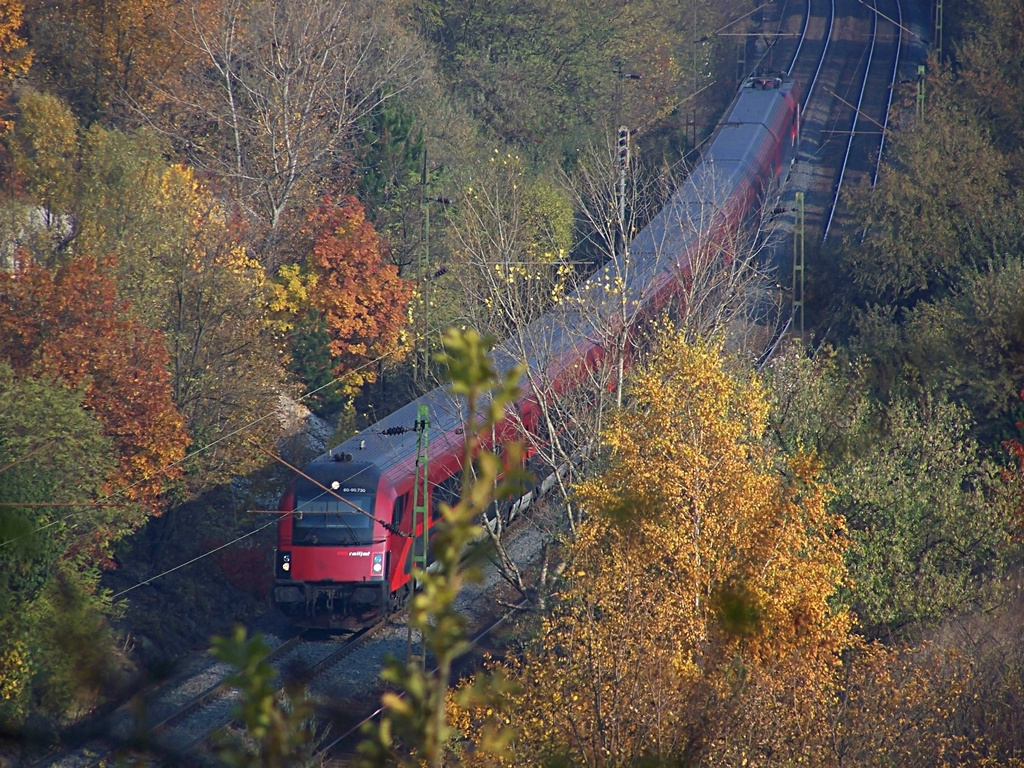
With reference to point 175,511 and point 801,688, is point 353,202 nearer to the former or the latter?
point 175,511

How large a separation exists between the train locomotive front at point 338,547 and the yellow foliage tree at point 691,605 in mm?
3832

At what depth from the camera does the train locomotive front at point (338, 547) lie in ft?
52.4

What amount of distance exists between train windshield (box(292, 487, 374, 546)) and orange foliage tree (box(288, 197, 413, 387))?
933cm

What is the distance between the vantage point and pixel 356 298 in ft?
85.1

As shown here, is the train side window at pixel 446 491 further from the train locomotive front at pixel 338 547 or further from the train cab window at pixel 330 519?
the train cab window at pixel 330 519

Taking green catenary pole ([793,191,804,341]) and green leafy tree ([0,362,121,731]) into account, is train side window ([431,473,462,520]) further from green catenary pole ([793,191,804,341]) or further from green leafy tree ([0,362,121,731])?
green catenary pole ([793,191,804,341])

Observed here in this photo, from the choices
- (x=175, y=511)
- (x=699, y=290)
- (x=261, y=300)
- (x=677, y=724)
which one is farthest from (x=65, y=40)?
(x=677, y=724)

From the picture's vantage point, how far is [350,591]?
52.5 ft

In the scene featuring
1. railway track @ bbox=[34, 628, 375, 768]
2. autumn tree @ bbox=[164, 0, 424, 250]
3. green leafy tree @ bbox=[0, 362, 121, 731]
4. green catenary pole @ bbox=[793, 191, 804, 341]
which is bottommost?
railway track @ bbox=[34, 628, 375, 768]

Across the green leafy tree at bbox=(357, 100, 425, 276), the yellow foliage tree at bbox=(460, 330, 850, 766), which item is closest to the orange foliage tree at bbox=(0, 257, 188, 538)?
the yellow foliage tree at bbox=(460, 330, 850, 766)

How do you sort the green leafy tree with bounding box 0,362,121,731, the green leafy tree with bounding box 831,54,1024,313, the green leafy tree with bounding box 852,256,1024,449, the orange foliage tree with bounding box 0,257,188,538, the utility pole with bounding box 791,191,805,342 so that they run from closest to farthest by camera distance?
1. the green leafy tree with bounding box 0,362,121,731
2. the orange foliage tree with bounding box 0,257,188,538
3. the green leafy tree with bounding box 852,256,1024,449
4. the utility pole with bounding box 791,191,805,342
5. the green leafy tree with bounding box 831,54,1024,313

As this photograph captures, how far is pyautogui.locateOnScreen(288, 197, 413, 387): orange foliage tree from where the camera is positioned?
25656 millimetres

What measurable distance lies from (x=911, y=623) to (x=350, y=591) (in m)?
7.47

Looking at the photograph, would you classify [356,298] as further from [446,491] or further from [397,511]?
[397,511]
